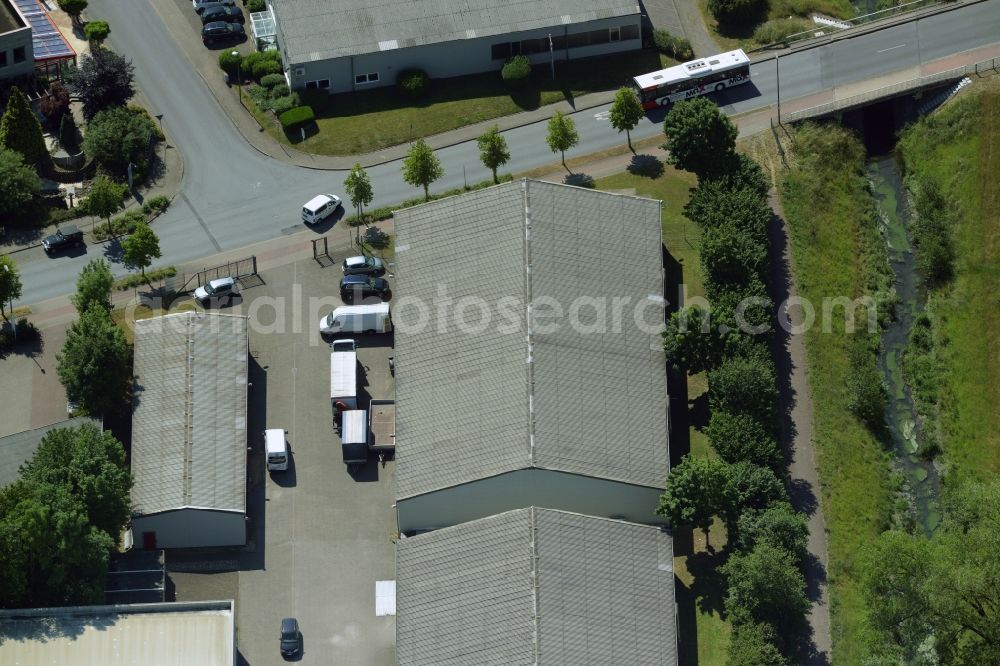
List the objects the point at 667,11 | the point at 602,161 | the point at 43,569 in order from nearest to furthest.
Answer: the point at 43,569 → the point at 602,161 → the point at 667,11

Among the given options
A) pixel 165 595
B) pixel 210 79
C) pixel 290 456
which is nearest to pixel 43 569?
pixel 165 595

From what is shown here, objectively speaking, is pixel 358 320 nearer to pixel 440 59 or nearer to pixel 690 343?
pixel 690 343

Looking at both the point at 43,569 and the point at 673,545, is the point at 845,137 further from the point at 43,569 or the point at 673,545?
the point at 43,569

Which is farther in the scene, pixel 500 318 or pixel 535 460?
pixel 500 318

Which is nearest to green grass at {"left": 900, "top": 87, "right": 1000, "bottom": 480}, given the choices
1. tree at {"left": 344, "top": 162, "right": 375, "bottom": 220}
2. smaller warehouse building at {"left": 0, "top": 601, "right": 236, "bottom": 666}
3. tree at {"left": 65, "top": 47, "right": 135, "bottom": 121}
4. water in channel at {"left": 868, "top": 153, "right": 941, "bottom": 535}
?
water in channel at {"left": 868, "top": 153, "right": 941, "bottom": 535}

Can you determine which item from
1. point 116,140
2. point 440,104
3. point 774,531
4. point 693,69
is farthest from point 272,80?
point 774,531

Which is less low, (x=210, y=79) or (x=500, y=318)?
(x=210, y=79)
